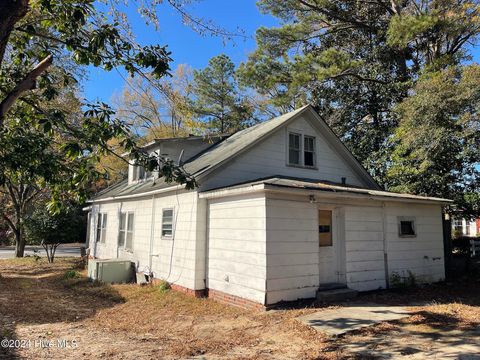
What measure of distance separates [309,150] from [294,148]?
2.18ft

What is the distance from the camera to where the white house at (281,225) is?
8.88m

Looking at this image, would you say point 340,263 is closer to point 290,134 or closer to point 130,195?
point 290,134

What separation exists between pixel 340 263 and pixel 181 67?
2689 cm

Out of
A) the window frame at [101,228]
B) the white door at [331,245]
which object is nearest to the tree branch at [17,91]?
the white door at [331,245]

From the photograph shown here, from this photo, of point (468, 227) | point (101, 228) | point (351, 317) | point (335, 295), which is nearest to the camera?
point (351, 317)

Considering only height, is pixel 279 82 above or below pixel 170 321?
above

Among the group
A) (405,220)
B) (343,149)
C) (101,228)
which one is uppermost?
(343,149)

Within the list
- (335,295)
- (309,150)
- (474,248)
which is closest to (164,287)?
(335,295)

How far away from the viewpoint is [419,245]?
11.9 metres

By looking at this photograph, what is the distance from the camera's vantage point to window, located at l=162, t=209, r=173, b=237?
39.2ft

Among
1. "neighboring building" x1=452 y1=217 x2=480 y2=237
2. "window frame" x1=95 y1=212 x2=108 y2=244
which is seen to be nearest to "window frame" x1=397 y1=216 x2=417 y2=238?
"window frame" x1=95 y1=212 x2=108 y2=244

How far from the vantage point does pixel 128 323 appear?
8.10m

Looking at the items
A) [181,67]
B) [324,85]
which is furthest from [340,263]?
[181,67]

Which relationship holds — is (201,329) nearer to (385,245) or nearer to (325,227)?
(325,227)
